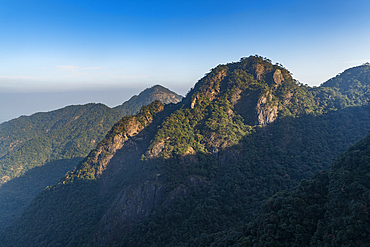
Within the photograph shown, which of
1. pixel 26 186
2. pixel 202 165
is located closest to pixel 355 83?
pixel 202 165

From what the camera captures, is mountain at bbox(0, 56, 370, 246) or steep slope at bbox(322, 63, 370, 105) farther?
steep slope at bbox(322, 63, 370, 105)

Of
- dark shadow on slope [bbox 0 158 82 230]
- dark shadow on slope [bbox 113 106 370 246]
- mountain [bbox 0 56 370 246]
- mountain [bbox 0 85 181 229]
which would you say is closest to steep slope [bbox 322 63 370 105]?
mountain [bbox 0 56 370 246]

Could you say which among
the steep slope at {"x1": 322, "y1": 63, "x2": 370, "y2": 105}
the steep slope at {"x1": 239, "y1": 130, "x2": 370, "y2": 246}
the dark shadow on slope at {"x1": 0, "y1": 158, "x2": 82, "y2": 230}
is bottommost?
the dark shadow on slope at {"x1": 0, "y1": 158, "x2": 82, "y2": 230}

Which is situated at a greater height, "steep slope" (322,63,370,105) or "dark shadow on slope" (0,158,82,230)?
"steep slope" (322,63,370,105)

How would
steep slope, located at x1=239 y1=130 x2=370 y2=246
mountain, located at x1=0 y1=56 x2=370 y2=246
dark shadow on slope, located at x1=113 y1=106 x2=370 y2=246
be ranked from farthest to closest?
1. mountain, located at x1=0 y1=56 x2=370 y2=246
2. dark shadow on slope, located at x1=113 y1=106 x2=370 y2=246
3. steep slope, located at x1=239 y1=130 x2=370 y2=246

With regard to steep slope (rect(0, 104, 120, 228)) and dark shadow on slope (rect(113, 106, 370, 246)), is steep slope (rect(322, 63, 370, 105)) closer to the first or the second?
dark shadow on slope (rect(113, 106, 370, 246))

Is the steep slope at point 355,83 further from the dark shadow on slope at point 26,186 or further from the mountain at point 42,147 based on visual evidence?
the dark shadow on slope at point 26,186

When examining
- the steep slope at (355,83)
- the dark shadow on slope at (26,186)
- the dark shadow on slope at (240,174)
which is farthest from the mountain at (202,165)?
the dark shadow on slope at (26,186)
